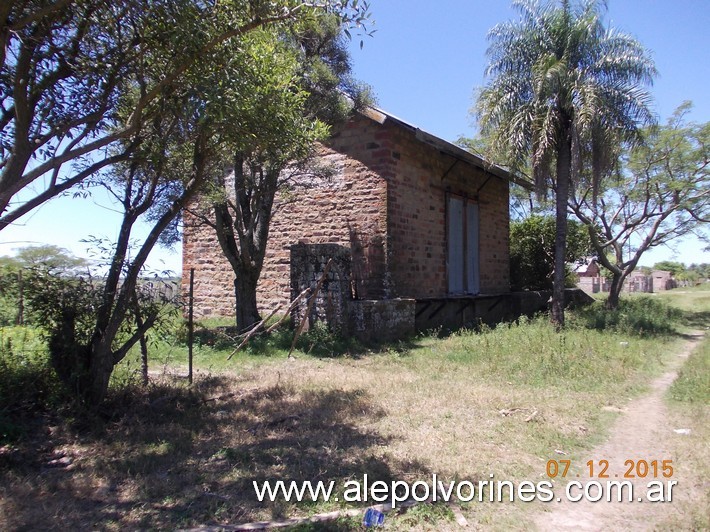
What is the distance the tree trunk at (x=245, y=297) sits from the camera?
→ 10.6 m

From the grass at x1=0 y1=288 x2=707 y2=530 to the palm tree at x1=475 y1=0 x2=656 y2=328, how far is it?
5195mm

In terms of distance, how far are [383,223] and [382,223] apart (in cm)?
2

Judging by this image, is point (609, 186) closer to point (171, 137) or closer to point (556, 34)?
point (556, 34)

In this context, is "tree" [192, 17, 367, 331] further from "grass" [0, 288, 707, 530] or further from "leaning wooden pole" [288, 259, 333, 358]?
"grass" [0, 288, 707, 530]

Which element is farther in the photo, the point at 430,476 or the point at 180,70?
the point at 180,70

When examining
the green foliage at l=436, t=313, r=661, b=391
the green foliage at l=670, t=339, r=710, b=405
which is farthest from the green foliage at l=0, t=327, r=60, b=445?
the green foliage at l=670, t=339, r=710, b=405

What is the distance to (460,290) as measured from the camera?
562 inches

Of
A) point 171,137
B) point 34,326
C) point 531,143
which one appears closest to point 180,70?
point 171,137

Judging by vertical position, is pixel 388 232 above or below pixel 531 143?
below

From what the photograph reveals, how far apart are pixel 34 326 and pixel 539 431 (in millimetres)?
5223

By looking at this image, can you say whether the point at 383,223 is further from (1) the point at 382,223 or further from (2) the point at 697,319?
(2) the point at 697,319

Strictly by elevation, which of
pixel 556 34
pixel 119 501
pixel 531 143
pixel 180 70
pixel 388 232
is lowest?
pixel 119 501

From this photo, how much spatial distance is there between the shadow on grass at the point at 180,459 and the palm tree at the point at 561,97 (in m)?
8.45

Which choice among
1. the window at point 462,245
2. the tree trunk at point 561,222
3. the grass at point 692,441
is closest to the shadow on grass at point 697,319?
the tree trunk at point 561,222
